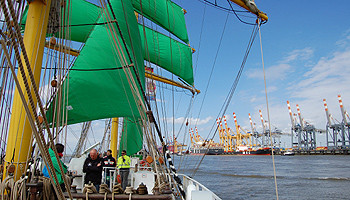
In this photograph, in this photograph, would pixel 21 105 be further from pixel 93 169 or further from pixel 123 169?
pixel 123 169

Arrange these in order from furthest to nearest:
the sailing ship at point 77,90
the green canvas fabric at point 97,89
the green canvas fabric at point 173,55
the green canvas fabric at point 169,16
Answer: the green canvas fabric at point 173,55 < the green canvas fabric at point 169,16 < the green canvas fabric at point 97,89 < the sailing ship at point 77,90

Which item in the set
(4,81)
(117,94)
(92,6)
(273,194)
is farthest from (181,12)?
(4,81)

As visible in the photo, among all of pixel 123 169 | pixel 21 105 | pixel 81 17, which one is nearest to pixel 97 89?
pixel 21 105

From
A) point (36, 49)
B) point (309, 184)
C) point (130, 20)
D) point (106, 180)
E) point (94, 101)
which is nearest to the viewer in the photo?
point (36, 49)

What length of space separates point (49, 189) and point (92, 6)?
40.5 feet

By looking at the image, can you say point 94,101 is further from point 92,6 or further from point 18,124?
point 92,6

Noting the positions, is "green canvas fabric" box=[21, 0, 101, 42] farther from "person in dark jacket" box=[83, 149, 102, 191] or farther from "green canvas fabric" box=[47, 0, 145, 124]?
"person in dark jacket" box=[83, 149, 102, 191]

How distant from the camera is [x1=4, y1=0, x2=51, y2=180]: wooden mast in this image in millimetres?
3959

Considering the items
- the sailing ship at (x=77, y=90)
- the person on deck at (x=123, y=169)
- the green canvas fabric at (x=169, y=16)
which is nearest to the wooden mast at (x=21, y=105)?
the sailing ship at (x=77, y=90)

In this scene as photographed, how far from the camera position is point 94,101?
5.72m

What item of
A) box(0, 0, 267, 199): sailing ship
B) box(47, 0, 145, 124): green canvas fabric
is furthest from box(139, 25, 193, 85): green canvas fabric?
box(47, 0, 145, 124): green canvas fabric

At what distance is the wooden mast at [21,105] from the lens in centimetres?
396

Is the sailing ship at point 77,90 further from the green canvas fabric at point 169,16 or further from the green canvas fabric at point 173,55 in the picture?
the green canvas fabric at point 173,55

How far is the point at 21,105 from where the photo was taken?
161 inches
